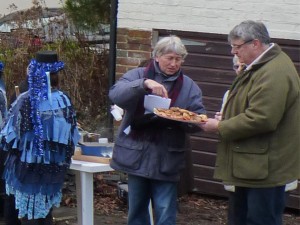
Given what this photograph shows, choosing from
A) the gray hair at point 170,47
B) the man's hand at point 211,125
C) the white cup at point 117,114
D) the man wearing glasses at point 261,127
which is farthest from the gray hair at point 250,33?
the white cup at point 117,114

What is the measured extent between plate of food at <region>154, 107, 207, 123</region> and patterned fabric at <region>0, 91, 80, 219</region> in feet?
3.33

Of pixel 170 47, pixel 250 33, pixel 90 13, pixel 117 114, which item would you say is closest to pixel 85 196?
Answer: pixel 117 114

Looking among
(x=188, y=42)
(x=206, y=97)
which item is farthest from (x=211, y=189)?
(x=188, y=42)

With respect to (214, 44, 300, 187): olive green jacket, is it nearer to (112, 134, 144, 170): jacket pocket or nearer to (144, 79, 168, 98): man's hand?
(144, 79, 168, 98): man's hand

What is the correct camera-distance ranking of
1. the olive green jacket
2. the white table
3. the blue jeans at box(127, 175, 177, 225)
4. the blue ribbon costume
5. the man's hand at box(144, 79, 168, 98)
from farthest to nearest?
the white table, the blue ribbon costume, the blue jeans at box(127, 175, 177, 225), the man's hand at box(144, 79, 168, 98), the olive green jacket

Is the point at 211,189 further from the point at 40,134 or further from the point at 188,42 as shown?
the point at 40,134

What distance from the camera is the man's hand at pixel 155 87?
5383mm

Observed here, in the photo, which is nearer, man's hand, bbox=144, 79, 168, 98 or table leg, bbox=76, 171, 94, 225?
man's hand, bbox=144, 79, 168, 98

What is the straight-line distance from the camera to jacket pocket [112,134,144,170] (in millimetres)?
5531

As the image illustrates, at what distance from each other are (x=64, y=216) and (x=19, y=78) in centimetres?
281

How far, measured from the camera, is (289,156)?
521 cm

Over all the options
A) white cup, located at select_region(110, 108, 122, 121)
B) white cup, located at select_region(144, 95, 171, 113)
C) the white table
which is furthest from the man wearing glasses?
white cup, located at select_region(110, 108, 122, 121)

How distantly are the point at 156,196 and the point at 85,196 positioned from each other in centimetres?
108

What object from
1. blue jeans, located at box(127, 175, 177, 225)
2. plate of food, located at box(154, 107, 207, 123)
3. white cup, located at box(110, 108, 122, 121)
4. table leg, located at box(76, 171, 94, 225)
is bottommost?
table leg, located at box(76, 171, 94, 225)
